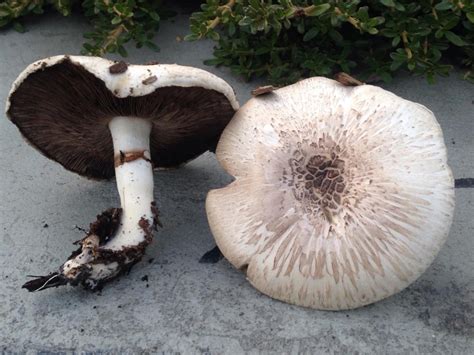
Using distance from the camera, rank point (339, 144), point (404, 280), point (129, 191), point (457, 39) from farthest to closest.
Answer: point (457, 39), point (129, 191), point (339, 144), point (404, 280)

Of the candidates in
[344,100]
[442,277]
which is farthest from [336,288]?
[344,100]

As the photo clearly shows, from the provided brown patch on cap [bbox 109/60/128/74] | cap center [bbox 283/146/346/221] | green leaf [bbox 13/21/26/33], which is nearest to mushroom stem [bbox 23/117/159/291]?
brown patch on cap [bbox 109/60/128/74]

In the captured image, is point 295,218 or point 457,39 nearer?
point 295,218

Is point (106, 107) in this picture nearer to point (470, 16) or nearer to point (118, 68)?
point (118, 68)

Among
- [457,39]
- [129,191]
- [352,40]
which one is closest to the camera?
[129,191]

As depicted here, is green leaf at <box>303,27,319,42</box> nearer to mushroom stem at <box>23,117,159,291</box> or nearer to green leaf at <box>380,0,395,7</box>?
green leaf at <box>380,0,395,7</box>

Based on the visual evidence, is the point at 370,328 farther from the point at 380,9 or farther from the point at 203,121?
the point at 380,9

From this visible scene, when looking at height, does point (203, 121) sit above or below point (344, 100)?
below

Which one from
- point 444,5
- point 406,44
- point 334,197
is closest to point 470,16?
point 444,5
